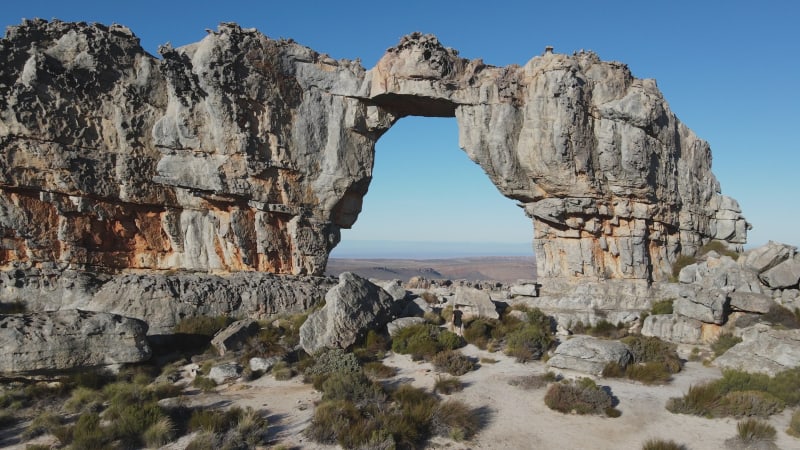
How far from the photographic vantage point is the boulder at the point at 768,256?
18.4 m

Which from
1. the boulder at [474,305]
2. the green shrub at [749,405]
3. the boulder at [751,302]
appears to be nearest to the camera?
the green shrub at [749,405]

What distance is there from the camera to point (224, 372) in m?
14.1

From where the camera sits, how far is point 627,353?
602 inches

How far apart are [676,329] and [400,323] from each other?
30.2ft

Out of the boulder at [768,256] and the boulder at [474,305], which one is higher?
the boulder at [768,256]

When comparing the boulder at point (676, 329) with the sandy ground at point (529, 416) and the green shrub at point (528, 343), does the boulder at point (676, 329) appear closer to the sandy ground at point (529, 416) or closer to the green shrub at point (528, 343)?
the sandy ground at point (529, 416)

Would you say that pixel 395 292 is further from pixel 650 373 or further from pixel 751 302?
pixel 751 302

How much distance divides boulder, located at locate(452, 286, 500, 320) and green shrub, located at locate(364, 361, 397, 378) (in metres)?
5.14

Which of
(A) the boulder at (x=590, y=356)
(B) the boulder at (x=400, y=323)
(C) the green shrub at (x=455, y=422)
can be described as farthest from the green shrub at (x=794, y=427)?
(B) the boulder at (x=400, y=323)

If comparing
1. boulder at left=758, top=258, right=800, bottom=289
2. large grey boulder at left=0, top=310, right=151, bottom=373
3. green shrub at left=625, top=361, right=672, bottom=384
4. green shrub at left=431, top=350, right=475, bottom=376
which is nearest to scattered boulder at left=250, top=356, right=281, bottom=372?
large grey boulder at left=0, top=310, right=151, bottom=373

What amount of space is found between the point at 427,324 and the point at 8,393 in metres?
11.7

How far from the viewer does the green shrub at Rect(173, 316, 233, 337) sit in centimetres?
1697

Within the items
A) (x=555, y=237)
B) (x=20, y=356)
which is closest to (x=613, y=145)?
(x=555, y=237)

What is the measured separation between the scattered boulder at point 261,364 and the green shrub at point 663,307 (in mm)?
13401
